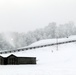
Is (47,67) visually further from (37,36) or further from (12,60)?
(37,36)

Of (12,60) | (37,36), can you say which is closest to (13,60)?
(12,60)

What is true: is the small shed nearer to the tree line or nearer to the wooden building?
the wooden building

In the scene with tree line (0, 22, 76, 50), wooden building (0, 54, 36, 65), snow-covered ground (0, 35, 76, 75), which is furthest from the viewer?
tree line (0, 22, 76, 50)

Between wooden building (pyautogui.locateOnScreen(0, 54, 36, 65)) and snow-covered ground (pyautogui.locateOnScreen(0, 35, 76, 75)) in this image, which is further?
wooden building (pyautogui.locateOnScreen(0, 54, 36, 65))

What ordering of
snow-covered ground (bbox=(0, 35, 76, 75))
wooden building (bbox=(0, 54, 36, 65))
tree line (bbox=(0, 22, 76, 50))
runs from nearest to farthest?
snow-covered ground (bbox=(0, 35, 76, 75)) → wooden building (bbox=(0, 54, 36, 65)) → tree line (bbox=(0, 22, 76, 50))

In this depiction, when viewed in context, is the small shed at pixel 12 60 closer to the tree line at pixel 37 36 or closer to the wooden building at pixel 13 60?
the wooden building at pixel 13 60

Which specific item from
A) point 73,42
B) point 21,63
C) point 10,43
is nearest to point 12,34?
point 10,43

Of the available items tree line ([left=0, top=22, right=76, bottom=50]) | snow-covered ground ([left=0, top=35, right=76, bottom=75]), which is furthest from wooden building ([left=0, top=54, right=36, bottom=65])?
tree line ([left=0, top=22, right=76, bottom=50])

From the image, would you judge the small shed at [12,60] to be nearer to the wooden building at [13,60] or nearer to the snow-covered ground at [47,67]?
the wooden building at [13,60]

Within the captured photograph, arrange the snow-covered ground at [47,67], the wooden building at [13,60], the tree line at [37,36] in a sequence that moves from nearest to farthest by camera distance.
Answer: the snow-covered ground at [47,67]
the wooden building at [13,60]
the tree line at [37,36]

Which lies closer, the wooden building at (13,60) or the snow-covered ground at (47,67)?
the snow-covered ground at (47,67)

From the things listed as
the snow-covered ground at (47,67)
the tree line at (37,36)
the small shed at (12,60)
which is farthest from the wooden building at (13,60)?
the tree line at (37,36)

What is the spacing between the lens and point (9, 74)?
1028 inches

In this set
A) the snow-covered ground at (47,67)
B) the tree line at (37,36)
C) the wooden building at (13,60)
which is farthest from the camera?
the tree line at (37,36)
